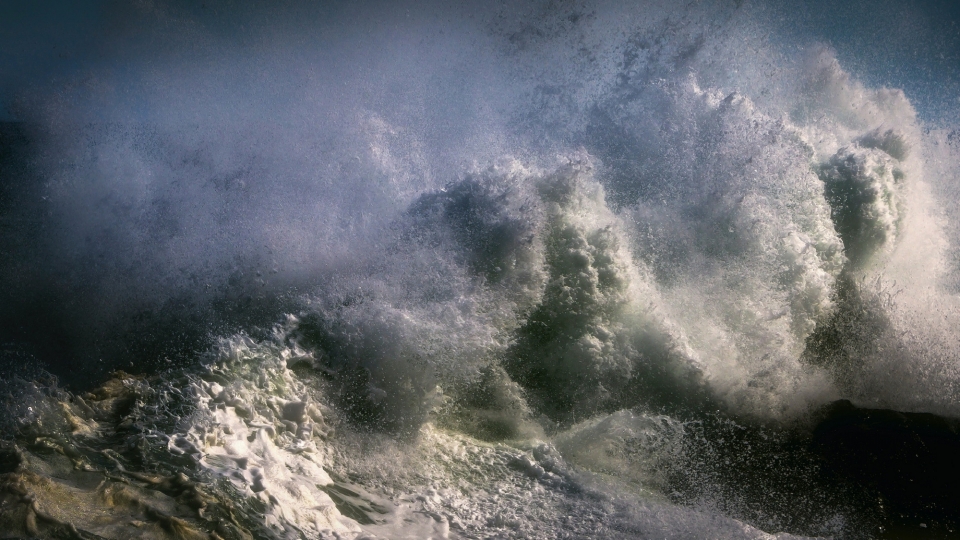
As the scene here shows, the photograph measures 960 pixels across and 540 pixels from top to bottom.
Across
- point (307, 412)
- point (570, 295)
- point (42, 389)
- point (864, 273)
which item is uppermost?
point (864, 273)

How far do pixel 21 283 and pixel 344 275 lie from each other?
2.17m

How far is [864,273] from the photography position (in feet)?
16.8

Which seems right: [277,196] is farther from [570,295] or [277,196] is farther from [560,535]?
[560,535]

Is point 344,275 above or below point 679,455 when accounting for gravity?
above

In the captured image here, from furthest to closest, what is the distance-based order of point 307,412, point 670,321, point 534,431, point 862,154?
point 862,154 → point 670,321 → point 534,431 → point 307,412

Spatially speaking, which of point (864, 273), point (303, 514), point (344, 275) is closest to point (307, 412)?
point (303, 514)

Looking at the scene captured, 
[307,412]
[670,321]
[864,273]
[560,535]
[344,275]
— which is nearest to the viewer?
[560,535]

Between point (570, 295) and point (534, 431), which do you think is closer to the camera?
point (534, 431)

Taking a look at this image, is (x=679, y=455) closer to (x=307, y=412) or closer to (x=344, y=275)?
(x=307, y=412)

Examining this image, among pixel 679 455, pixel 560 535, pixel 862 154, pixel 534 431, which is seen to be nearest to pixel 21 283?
pixel 534 431

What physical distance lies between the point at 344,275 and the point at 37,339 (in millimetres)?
1922

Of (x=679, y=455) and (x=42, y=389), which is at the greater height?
(x=679, y=455)

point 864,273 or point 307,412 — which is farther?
point 864,273

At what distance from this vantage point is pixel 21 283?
394 cm
